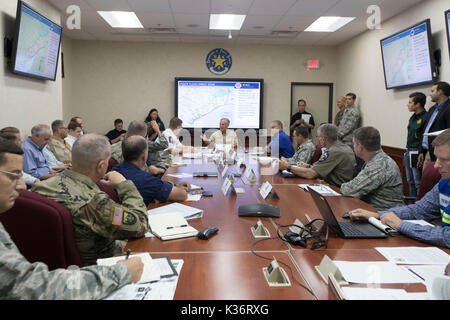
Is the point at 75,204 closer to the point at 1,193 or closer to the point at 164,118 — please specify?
the point at 1,193

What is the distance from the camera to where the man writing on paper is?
1627mm

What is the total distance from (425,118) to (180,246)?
4.11 m

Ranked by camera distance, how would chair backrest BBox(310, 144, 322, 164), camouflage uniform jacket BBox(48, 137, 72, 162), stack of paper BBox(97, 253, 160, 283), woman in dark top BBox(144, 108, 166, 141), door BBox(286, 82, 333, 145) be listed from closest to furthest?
stack of paper BBox(97, 253, 160, 283) → chair backrest BBox(310, 144, 322, 164) → camouflage uniform jacket BBox(48, 137, 72, 162) → woman in dark top BBox(144, 108, 166, 141) → door BBox(286, 82, 333, 145)

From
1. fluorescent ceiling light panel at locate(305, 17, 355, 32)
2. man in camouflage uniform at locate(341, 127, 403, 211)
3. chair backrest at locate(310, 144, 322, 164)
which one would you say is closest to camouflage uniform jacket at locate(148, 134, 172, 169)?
chair backrest at locate(310, 144, 322, 164)

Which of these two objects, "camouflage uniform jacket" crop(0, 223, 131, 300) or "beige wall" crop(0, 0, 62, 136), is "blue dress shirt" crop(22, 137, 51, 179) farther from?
"camouflage uniform jacket" crop(0, 223, 131, 300)

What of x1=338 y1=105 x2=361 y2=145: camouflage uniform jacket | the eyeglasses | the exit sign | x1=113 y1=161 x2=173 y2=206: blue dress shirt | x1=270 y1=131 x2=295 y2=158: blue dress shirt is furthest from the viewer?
the exit sign

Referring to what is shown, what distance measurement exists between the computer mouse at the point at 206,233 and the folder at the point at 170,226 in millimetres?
47

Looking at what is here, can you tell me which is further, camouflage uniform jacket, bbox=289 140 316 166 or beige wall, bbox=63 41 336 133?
beige wall, bbox=63 41 336 133

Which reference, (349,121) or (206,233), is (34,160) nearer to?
(206,233)

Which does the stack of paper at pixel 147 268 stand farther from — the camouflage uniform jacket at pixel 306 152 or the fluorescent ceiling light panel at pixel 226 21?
the fluorescent ceiling light panel at pixel 226 21

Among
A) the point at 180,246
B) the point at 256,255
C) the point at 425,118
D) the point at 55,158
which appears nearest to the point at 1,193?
the point at 180,246

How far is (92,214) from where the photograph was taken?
5.04ft

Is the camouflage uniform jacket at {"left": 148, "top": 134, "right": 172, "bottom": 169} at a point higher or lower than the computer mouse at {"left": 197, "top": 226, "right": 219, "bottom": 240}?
higher

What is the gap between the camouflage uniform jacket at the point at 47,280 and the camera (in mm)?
957
